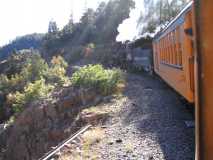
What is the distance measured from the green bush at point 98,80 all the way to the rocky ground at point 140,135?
105 inches

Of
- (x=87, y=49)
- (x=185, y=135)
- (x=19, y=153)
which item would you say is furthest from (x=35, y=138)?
(x=87, y=49)

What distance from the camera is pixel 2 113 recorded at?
30.3m

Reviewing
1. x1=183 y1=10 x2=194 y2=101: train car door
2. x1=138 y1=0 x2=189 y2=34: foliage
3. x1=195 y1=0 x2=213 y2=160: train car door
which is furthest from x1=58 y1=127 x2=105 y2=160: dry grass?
x1=138 y1=0 x2=189 y2=34: foliage

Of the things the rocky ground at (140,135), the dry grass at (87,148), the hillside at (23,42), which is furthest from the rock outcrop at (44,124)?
the hillside at (23,42)

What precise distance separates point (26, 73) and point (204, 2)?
33672 millimetres

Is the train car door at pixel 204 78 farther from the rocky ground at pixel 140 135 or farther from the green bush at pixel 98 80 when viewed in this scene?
the green bush at pixel 98 80

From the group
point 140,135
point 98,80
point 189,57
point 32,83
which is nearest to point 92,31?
point 32,83

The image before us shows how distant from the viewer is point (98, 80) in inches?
674

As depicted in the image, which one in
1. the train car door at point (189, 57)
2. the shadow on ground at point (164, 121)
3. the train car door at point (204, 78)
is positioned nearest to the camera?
the train car door at point (204, 78)

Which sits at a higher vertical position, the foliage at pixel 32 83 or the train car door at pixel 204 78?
the train car door at pixel 204 78

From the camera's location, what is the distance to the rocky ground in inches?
313

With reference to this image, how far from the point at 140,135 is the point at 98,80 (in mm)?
7851

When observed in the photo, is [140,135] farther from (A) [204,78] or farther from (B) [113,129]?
(A) [204,78]

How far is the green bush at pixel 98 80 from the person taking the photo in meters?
16.6
